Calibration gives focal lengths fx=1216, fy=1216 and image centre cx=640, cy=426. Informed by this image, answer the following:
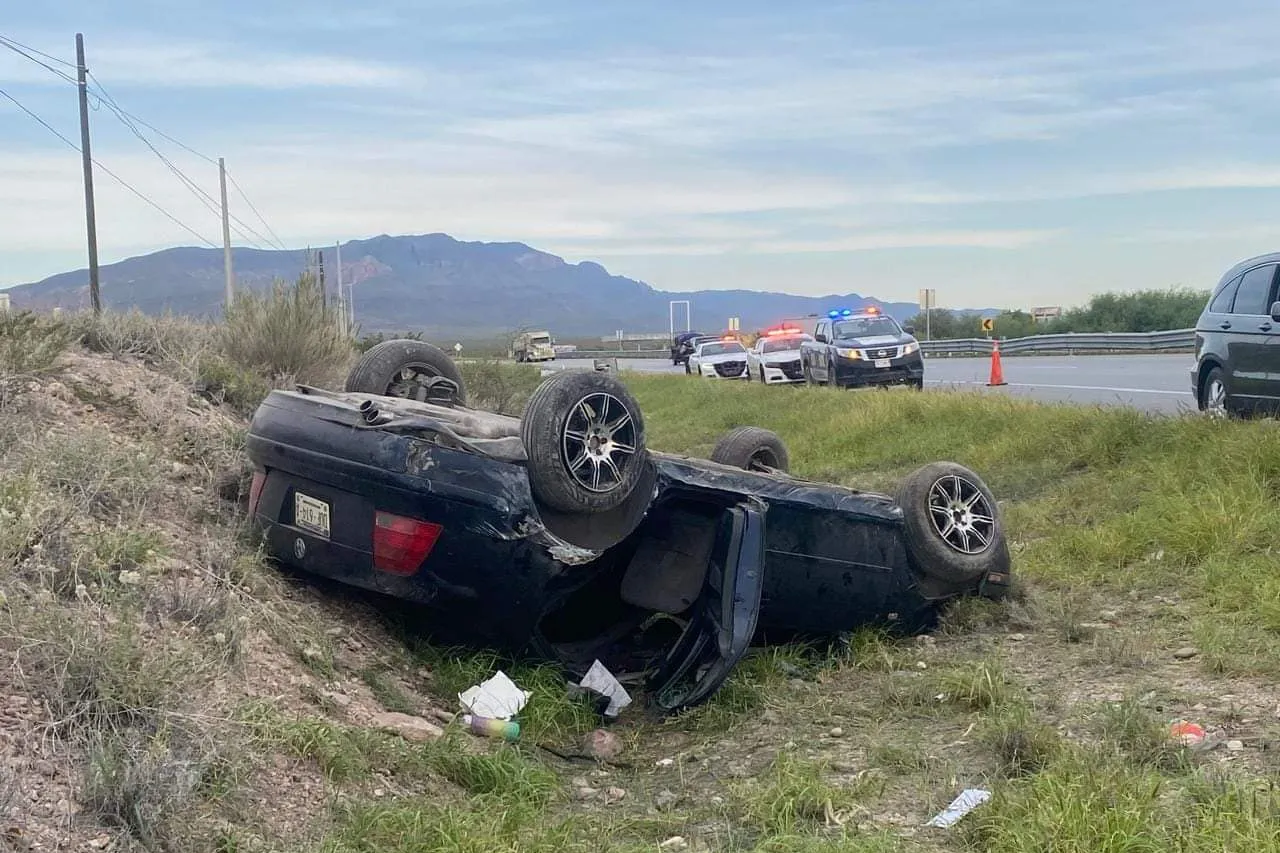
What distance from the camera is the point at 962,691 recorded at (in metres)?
4.68

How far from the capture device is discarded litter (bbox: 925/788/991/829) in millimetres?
3541

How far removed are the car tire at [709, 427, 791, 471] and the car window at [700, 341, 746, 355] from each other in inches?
1009

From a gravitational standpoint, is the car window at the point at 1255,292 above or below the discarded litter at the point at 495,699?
above

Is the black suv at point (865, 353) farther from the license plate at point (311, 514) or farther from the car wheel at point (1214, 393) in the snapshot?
the license plate at point (311, 514)

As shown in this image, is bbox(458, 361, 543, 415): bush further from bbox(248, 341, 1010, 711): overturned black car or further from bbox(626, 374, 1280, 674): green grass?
bbox(248, 341, 1010, 711): overturned black car

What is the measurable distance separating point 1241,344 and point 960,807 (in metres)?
7.50

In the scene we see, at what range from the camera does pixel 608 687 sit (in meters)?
4.93

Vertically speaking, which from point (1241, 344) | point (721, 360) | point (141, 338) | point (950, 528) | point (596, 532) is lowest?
point (950, 528)

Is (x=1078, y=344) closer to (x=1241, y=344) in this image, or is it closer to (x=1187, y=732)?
(x=1241, y=344)

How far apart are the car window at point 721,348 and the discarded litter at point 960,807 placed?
29023 mm

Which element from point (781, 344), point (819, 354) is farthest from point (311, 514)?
point (781, 344)

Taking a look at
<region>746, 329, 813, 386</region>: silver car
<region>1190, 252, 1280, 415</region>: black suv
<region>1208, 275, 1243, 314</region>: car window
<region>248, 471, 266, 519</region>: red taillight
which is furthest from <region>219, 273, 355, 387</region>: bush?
<region>746, 329, 813, 386</region>: silver car

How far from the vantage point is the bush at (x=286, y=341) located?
35.1ft

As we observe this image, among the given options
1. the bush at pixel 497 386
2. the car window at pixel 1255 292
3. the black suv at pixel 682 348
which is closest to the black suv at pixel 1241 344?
the car window at pixel 1255 292
